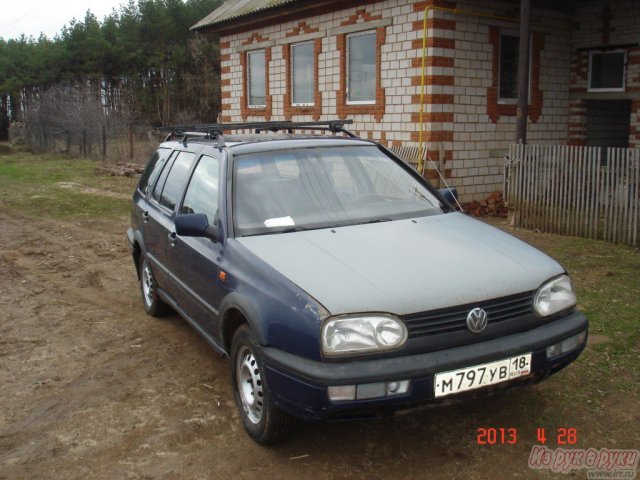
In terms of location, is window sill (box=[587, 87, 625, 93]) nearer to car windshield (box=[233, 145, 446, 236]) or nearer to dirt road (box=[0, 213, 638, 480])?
car windshield (box=[233, 145, 446, 236])

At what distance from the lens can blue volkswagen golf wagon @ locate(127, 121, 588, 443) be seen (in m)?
3.33

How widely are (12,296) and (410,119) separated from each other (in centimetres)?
779

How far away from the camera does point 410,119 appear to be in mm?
12570

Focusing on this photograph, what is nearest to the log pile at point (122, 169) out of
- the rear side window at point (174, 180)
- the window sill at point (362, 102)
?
the window sill at point (362, 102)

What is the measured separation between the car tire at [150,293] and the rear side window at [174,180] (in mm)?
772

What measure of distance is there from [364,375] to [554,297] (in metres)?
1.32

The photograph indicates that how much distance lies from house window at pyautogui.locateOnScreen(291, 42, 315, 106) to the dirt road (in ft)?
33.1

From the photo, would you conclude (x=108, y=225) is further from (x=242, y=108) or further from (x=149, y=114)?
(x=149, y=114)

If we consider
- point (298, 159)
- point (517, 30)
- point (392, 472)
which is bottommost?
point (392, 472)

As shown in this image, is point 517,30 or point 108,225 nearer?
point 108,225

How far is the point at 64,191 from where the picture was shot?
1680 cm

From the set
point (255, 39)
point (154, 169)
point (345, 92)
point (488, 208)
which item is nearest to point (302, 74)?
point (345, 92)

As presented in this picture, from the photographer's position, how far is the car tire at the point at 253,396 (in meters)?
3.67

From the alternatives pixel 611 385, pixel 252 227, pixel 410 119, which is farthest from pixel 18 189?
pixel 611 385
